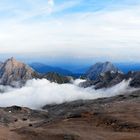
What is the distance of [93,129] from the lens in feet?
331

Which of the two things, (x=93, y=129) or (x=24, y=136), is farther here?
(x=93, y=129)

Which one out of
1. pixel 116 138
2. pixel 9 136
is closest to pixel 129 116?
pixel 116 138

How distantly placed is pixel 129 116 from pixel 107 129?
72.6 feet

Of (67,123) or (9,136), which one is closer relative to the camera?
(9,136)

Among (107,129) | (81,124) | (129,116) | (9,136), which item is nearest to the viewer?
(9,136)

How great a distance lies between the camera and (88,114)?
126312 millimetres

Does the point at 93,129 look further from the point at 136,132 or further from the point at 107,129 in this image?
the point at 136,132

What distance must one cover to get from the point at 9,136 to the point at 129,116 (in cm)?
4794

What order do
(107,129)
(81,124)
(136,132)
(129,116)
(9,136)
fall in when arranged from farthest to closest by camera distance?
(129,116) < (81,124) < (107,129) < (136,132) < (9,136)

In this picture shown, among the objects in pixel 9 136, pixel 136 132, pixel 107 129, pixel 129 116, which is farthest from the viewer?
pixel 129 116

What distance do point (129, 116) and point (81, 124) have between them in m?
18.4

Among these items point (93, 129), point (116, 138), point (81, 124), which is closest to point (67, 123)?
point (81, 124)

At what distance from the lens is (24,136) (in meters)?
85.8

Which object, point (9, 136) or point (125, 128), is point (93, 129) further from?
point (9, 136)
